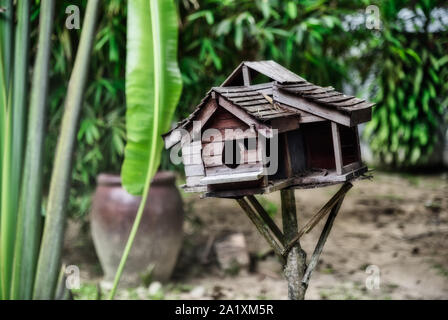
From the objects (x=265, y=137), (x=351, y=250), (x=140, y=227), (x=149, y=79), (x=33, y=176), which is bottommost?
(x=351, y=250)

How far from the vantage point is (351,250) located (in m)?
4.02

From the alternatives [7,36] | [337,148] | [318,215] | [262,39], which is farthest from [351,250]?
[7,36]

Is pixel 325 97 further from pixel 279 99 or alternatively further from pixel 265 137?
pixel 265 137

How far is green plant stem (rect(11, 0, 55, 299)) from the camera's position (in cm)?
203

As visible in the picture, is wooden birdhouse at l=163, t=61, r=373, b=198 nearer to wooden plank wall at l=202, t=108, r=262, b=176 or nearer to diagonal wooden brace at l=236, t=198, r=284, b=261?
wooden plank wall at l=202, t=108, r=262, b=176

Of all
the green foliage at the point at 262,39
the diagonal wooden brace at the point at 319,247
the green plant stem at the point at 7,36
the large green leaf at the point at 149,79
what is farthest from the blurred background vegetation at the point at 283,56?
the diagonal wooden brace at the point at 319,247

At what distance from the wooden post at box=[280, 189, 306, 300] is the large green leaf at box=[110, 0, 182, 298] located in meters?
Result: 0.54

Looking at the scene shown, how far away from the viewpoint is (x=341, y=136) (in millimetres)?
1694

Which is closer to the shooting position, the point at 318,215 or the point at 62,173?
the point at 318,215

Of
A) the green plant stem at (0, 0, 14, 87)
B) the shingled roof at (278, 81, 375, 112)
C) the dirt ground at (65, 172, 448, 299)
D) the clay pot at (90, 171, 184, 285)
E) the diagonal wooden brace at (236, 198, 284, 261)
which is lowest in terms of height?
the dirt ground at (65, 172, 448, 299)

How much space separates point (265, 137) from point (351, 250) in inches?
112

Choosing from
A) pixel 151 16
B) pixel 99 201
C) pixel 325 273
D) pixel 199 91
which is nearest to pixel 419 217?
pixel 325 273

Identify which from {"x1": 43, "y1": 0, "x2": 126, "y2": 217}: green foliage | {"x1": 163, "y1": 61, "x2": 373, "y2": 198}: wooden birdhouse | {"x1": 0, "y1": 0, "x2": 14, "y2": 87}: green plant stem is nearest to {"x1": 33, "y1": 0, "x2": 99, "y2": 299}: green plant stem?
{"x1": 0, "y1": 0, "x2": 14, "y2": 87}: green plant stem
